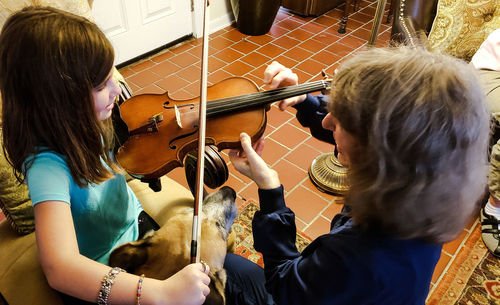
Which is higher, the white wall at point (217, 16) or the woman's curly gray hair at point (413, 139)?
the woman's curly gray hair at point (413, 139)

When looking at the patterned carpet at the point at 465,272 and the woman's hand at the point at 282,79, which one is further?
the patterned carpet at the point at 465,272

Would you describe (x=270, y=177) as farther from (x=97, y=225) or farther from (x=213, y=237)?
(x=97, y=225)

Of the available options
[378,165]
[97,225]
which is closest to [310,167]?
[97,225]

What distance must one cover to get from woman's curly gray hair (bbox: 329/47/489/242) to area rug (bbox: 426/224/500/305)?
111 cm

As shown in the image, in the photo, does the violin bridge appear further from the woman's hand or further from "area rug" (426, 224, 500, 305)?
"area rug" (426, 224, 500, 305)

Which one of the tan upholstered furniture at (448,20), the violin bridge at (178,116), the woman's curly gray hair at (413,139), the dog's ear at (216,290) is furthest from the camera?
the tan upholstered furniture at (448,20)

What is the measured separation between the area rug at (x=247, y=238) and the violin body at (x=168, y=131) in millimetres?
698

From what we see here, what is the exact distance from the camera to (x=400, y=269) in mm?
671

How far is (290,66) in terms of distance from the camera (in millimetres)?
2963

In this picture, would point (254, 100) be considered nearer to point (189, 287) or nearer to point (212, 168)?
point (212, 168)

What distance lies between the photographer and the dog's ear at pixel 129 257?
91cm

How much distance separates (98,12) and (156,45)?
23.0 inches

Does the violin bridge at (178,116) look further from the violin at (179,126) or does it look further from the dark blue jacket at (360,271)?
the dark blue jacket at (360,271)

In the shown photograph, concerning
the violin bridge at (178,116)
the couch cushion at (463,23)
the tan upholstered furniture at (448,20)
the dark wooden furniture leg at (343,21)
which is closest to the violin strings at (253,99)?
the violin bridge at (178,116)
